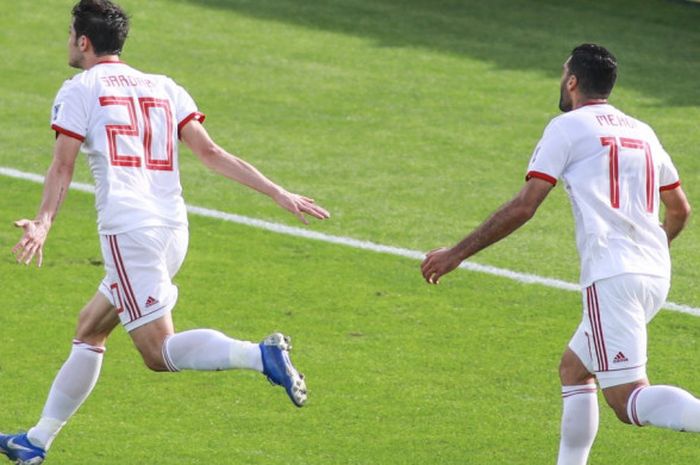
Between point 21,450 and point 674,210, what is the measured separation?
327cm

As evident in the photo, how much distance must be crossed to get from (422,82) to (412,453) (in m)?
8.47

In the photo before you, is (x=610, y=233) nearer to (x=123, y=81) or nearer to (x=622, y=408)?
(x=622, y=408)

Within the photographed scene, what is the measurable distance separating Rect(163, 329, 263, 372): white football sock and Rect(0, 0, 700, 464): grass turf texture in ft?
2.29

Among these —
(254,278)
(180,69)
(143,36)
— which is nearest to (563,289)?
(254,278)

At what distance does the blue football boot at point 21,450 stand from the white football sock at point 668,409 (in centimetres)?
283

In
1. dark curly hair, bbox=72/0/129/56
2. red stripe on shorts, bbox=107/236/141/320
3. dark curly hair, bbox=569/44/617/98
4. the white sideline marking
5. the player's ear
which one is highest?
dark curly hair, bbox=569/44/617/98

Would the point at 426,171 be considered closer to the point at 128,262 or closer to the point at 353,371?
the point at 353,371

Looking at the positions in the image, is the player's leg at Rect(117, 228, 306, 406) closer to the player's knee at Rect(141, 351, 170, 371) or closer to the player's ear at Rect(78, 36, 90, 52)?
the player's knee at Rect(141, 351, 170, 371)

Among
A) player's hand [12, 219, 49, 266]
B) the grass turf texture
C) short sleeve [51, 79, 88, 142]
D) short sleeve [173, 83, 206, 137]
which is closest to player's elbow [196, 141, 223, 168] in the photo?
short sleeve [173, 83, 206, 137]

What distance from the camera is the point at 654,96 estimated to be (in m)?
16.2

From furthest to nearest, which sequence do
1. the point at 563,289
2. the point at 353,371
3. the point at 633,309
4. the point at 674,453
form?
the point at 563,289, the point at 353,371, the point at 674,453, the point at 633,309

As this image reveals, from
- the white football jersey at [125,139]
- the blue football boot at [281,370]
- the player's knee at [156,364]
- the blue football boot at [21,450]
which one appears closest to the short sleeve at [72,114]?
the white football jersey at [125,139]

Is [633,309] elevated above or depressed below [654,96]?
above

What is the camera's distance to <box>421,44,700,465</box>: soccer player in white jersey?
733 cm
